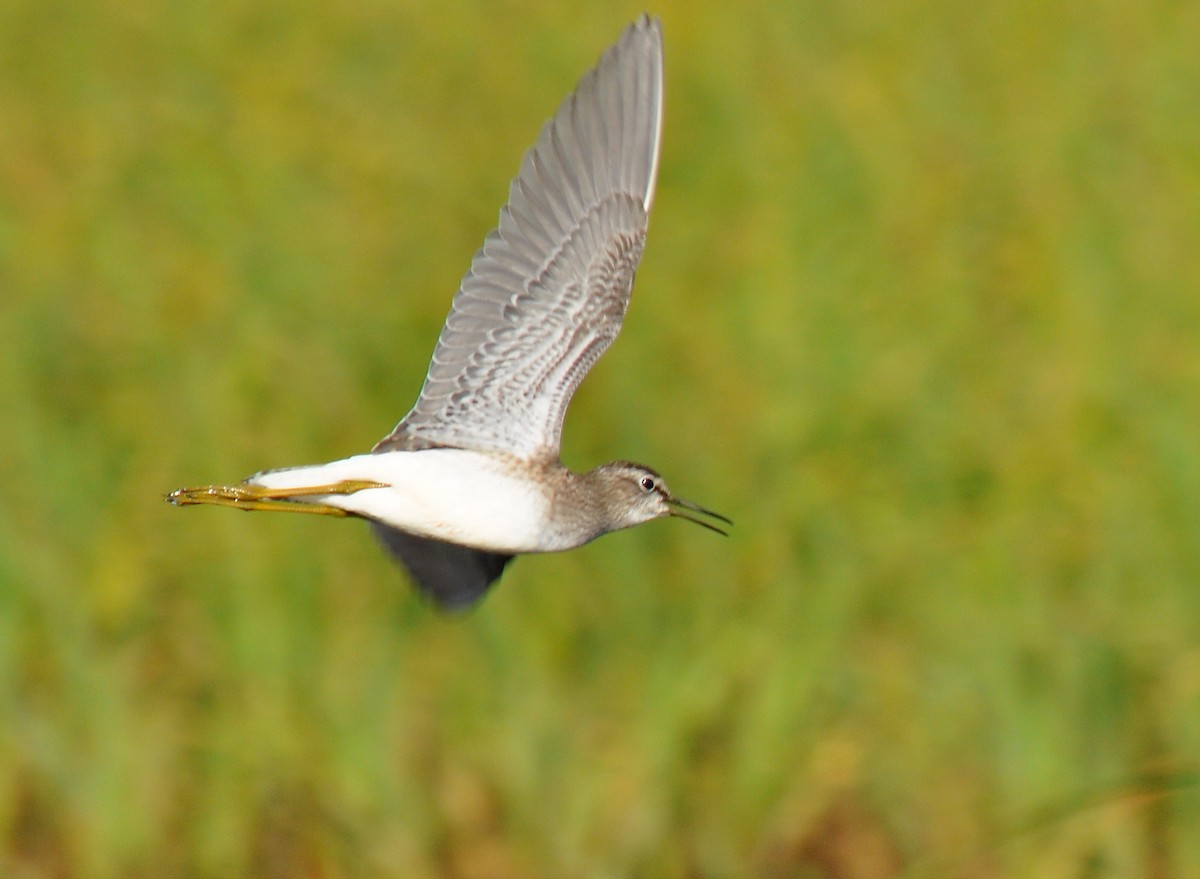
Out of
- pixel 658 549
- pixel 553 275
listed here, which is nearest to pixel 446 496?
pixel 553 275

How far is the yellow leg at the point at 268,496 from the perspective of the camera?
14.4 ft

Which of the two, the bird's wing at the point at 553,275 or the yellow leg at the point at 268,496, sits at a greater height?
the bird's wing at the point at 553,275

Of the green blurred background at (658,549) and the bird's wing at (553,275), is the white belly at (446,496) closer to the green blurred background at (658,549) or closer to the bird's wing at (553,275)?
the bird's wing at (553,275)

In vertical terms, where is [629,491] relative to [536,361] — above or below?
below

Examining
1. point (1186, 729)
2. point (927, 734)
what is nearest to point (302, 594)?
point (927, 734)

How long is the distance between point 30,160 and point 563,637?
4.20 m

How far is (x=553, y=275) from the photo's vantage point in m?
4.77

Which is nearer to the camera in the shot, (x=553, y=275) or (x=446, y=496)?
(x=446, y=496)

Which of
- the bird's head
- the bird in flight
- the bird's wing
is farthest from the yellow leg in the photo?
the bird's head

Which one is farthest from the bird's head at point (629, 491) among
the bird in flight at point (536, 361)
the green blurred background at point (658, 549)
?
the green blurred background at point (658, 549)

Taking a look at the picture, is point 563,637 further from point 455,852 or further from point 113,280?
point 113,280

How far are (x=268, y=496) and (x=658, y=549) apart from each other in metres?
2.08

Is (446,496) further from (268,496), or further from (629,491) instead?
(629,491)

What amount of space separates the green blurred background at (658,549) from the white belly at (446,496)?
1.32m
